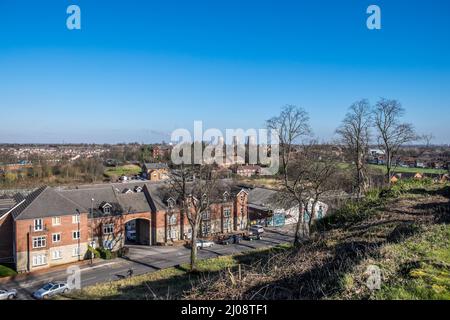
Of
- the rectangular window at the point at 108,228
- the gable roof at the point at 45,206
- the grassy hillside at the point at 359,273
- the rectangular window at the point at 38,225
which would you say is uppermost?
the grassy hillside at the point at 359,273

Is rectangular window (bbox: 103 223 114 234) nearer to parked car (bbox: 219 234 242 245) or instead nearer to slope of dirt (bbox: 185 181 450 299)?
parked car (bbox: 219 234 242 245)

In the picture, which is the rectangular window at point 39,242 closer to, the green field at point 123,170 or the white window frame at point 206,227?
the white window frame at point 206,227

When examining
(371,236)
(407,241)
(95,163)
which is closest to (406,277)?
(407,241)

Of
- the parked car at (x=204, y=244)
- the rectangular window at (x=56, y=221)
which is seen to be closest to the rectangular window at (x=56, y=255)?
the rectangular window at (x=56, y=221)

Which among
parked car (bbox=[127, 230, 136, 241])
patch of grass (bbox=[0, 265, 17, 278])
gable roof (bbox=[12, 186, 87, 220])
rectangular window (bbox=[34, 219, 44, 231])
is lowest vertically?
parked car (bbox=[127, 230, 136, 241])

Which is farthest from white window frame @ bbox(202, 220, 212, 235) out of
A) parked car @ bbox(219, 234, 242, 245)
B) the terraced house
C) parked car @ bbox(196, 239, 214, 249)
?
parked car @ bbox(196, 239, 214, 249)

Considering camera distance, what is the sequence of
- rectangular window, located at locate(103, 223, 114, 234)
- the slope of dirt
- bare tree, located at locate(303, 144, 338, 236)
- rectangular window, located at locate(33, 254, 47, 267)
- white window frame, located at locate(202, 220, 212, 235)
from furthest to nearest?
white window frame, located at locate(202, 220, 212, 235) → rectangular window, located at locate(103, 223, 114, 234) → rectangular window, located at locate(33, 254, 47, 267) → bare tree, located at locate(303, 144, 338, 236) → the slope of dirt

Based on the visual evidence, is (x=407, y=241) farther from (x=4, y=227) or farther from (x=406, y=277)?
(x=4, y=227)

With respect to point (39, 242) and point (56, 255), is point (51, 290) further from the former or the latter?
point (56, 255)
